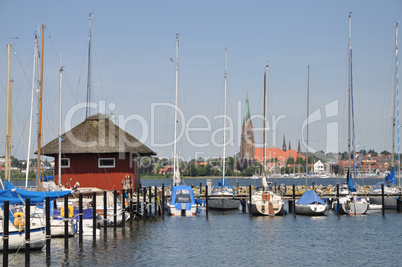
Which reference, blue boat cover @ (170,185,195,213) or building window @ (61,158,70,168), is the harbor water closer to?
blue boat cover @ (170,185,195,213)

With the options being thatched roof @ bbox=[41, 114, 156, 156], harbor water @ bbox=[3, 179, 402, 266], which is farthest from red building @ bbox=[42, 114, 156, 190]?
harbor water @ bbox=[3, 179, 402, 266]

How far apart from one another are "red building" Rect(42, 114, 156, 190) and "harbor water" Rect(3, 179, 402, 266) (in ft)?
20.7

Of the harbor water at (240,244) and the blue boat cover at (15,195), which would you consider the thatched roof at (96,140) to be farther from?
the blue boat cover at (15,195)

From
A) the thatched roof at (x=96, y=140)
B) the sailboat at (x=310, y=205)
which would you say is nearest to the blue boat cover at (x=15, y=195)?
the thatched roof at (x=96, y=140)

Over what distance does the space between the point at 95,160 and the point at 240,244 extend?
20089 mm

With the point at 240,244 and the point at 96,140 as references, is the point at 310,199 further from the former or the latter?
the point at 96,140

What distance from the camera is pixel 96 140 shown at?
4859 cm

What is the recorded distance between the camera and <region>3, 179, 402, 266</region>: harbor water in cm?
2681

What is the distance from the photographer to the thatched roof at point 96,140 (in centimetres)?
4766

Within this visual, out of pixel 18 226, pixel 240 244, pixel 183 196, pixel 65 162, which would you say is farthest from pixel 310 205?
pixel 18 226

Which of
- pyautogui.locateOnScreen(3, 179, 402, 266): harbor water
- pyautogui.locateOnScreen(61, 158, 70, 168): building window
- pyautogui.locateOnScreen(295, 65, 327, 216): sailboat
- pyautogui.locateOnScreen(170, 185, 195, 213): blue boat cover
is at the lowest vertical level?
pyautogui.locateOnScreen(3, 179, 402, 266): harbor water

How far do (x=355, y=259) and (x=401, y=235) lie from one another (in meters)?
9.69

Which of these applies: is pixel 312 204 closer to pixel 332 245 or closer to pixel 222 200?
pixel 222 200

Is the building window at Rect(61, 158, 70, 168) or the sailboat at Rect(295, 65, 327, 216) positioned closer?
the sailboat at Rect(295, 65, 327, 216)
